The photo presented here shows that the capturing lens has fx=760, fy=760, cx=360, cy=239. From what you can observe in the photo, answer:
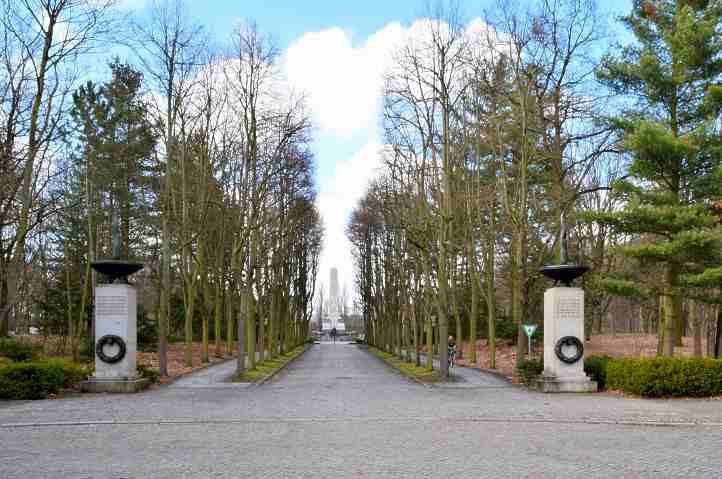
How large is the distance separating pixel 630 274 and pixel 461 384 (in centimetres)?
664

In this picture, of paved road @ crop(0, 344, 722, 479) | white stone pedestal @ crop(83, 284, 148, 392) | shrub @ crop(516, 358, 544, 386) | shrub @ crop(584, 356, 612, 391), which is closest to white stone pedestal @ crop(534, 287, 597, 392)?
shrub @ crop(584, 356, 612, 391)

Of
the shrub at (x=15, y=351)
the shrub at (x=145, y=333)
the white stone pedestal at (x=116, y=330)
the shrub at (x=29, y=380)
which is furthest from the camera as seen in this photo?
the shrub at (x=145, y=333)

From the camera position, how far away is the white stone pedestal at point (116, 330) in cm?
2081

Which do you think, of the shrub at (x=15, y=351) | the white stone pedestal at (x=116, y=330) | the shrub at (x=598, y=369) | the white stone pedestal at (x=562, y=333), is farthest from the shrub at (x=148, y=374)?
the shrub at (x=598, y=369)

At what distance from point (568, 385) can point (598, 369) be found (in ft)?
4.32

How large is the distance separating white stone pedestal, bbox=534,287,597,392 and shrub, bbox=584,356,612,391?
40cm

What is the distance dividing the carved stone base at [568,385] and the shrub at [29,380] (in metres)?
13.1

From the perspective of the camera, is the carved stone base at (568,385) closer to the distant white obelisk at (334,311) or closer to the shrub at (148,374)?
the shrub at (148,374)

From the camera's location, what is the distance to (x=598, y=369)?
21750mm

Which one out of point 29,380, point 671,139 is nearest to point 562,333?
point 671,139

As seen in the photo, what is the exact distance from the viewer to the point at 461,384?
24266 millimetres

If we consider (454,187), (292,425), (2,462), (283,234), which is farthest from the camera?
(283,234)

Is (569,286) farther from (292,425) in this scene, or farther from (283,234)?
(283,234)

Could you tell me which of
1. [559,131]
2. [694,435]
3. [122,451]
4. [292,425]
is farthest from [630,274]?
[122,451]
